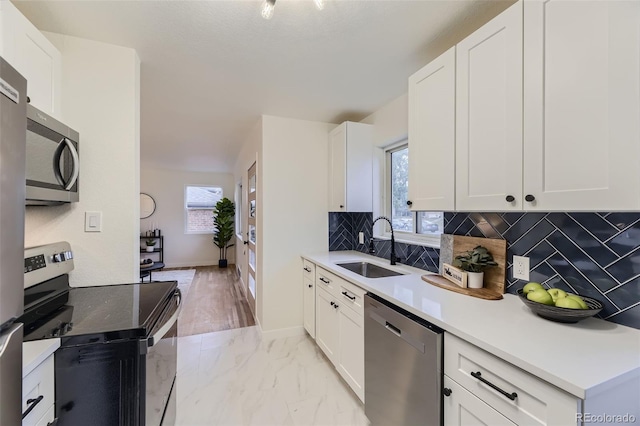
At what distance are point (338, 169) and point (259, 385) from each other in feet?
6.78

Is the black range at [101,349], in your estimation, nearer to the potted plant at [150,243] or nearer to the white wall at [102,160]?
the white wall at [102,160]

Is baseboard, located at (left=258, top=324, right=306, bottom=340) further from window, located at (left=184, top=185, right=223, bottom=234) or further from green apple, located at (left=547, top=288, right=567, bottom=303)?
window, located at (left=184, top=185, right=223, bottom=234)

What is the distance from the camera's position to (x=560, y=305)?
40.5 inches

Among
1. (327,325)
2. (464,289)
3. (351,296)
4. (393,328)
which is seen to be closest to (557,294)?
(464,289)

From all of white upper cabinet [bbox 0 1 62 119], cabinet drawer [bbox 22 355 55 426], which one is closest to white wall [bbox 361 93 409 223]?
white upper cabinet [bbox 0 1 62 119]

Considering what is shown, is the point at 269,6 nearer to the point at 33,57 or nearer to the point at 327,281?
the point at 33,57

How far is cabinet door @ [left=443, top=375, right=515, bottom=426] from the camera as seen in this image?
3.01 feet

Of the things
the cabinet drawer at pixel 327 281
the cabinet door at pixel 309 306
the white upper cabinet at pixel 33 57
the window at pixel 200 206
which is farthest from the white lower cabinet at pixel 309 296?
the window at pixel 200 206

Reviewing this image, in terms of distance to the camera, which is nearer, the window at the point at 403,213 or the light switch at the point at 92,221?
the light switch at the point at 92,221

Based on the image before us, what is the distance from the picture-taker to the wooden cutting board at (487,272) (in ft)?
4.77

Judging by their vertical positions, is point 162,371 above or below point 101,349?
below

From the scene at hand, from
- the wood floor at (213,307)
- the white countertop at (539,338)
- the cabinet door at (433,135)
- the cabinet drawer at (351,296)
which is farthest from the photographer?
the wood floor at (213,307)

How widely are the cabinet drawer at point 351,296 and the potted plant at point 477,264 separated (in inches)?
25.0

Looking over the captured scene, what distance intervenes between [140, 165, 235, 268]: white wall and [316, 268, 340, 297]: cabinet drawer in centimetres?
492
